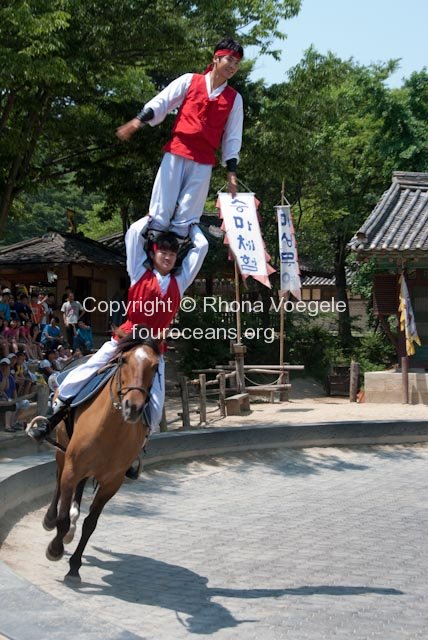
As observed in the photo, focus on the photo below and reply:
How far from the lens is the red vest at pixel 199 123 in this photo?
696cm

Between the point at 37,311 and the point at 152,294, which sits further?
the point at 37,311

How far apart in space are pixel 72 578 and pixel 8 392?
6.60 m

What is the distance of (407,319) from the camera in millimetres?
19297

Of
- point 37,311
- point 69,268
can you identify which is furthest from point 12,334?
point 69,268

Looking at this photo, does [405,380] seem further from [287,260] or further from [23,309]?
[23,309]

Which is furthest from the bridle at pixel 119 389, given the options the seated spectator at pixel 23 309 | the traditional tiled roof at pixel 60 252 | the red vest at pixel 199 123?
the traditional tiled roof at pixel 60 252

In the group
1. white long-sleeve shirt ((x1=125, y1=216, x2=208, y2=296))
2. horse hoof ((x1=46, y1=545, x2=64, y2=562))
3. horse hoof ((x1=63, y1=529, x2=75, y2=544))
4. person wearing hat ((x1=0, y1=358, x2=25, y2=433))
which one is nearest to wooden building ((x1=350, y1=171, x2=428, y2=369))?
person wearing hat ((x1=0, y1=358, x2=25, y2=433))

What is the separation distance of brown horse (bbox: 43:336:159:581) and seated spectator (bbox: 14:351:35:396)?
22.7ft

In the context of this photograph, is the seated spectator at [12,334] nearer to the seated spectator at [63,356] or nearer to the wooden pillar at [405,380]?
the seated spectator at [63,356]

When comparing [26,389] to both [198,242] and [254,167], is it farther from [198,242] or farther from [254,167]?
[254,167]

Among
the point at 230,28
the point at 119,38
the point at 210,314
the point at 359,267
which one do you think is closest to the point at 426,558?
the point at 119,38

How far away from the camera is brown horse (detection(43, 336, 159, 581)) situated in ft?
19.7

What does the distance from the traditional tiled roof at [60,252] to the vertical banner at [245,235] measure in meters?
11.9

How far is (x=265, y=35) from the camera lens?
18.7 meters
